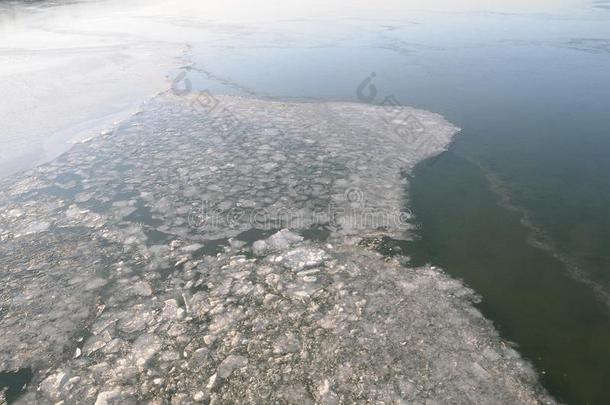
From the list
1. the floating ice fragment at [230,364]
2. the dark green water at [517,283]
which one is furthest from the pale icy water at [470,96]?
the floating ice fragment at [230,364]

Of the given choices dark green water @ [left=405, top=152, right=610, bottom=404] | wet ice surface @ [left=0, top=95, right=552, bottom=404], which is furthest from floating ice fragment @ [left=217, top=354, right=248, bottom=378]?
dark green water @ [left=405, top=152, right=610, bottom=404]

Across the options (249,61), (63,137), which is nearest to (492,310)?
(63,137)

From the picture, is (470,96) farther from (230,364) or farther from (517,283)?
(230,364)

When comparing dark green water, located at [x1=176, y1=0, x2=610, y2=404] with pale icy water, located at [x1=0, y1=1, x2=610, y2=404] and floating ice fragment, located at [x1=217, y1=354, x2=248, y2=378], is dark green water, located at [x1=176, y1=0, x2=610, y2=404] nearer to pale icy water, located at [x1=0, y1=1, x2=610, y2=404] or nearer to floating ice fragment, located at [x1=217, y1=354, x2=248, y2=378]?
pale icy water, located at [x1=0, y1=1, x2=610, y2=404]

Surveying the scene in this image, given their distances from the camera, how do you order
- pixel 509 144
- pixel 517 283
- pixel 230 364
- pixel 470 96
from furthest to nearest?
1. pixel 470 96
2. pixel 509 144
3. pixel 517 283
4. pixel 230 364

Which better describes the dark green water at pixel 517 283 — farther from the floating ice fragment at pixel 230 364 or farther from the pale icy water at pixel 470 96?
the floating ice fragment at pixel 230 364

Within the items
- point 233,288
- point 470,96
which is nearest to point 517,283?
point 233,288
